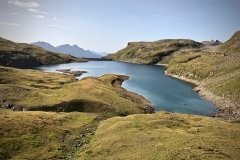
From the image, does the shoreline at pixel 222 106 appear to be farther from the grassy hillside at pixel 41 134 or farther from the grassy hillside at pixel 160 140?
the grassy hillside at pixel 41 134

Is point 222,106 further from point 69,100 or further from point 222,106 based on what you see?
point 69,100

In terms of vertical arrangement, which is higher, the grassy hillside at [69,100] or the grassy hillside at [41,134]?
the grassy hillside at [69,100]

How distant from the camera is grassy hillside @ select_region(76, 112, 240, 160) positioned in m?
51.2

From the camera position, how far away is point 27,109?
8962 cm

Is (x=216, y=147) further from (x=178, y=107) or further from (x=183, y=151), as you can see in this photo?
(x=178, y=107)

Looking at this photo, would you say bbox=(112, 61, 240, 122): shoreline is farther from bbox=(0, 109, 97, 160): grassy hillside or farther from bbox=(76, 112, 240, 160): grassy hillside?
bbox=(0, 109, 97, 160): grassy hillside

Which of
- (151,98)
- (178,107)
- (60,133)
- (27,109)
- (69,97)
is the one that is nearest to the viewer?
(60,133)

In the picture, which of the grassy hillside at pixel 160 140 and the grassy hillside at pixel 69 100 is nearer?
the grassy hillside at pixel 160 140

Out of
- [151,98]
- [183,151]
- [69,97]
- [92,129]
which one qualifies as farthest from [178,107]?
[183,151]

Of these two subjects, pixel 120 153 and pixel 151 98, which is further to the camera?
pixel 151 98

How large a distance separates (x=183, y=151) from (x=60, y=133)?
31348 millimetres

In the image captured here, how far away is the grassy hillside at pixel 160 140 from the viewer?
51.2m

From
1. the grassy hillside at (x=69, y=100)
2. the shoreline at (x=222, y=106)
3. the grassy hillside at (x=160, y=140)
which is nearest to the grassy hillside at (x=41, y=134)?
the grassy hillside at (x=160, y=140)

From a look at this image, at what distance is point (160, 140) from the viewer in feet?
195
